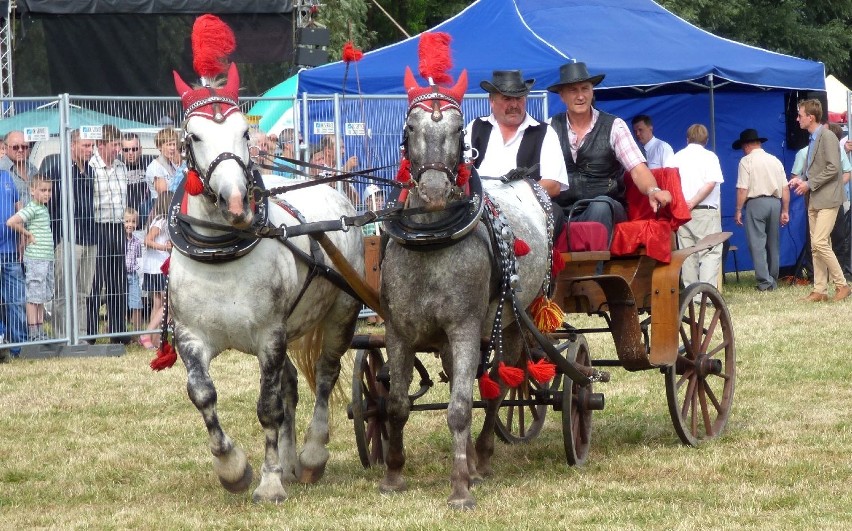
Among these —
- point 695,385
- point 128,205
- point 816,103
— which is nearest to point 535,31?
point 816,103

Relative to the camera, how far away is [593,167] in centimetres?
769

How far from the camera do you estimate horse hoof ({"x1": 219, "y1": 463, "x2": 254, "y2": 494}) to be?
6188mm

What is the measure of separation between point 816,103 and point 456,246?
384 inches

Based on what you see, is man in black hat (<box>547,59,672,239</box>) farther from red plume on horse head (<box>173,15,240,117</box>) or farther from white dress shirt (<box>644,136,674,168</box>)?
white dress shirt (<box>644,136,674,168</box>)

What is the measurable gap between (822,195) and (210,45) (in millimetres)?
10363

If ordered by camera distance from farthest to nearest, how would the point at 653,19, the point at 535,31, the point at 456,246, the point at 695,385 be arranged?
the point at 653,19
the point at 535,31
the point at 695,385
the point at 456,246

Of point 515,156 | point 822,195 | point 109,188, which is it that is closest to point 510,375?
point 515,156

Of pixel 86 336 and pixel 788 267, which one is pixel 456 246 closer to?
pixel 86 336

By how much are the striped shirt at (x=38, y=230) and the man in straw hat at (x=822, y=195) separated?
8.15m

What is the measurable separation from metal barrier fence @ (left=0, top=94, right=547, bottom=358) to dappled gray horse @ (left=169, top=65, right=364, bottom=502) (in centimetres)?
533

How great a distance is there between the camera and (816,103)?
582 inches

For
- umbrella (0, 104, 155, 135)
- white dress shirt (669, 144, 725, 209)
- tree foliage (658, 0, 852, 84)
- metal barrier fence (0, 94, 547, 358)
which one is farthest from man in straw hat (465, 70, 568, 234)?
tree foliage (658, 0, 852, 84)

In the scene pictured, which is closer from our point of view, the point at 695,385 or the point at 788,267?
the point at 695,385

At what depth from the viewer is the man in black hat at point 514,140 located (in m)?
7.20
